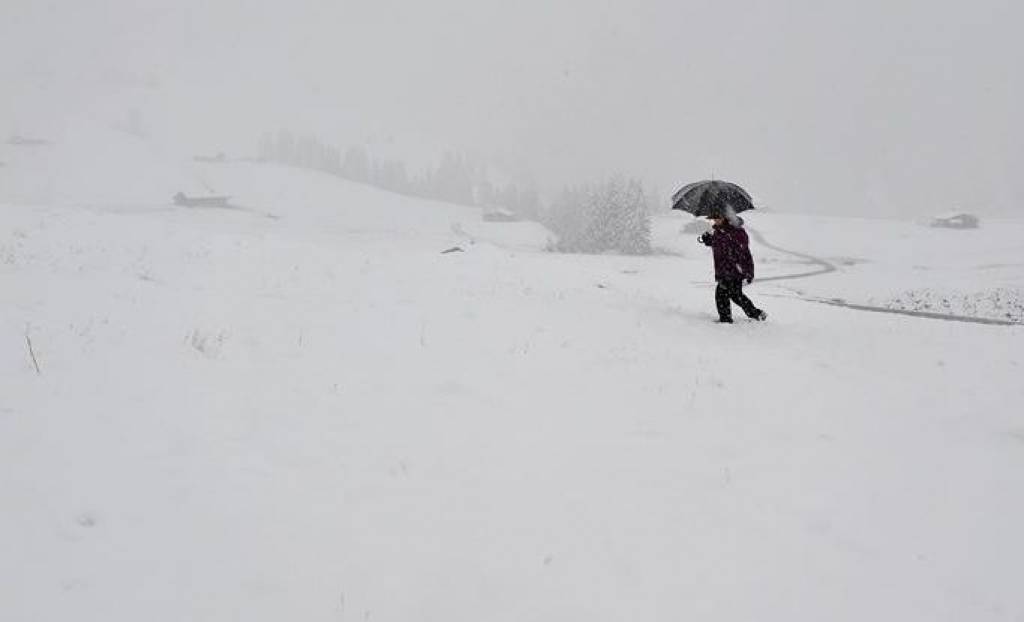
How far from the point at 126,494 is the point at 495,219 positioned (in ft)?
338

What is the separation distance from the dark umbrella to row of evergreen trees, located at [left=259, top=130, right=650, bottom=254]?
5686cm

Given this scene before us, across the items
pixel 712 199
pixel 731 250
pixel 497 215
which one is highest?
pixel 497 215

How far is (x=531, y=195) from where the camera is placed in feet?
404

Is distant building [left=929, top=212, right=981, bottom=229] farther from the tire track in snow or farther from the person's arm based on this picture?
the person's arm

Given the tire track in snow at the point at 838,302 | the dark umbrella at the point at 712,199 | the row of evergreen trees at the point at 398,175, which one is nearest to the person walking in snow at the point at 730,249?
the dark umbrella at the point at 712,199

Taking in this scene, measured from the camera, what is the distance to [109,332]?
791 centimetres

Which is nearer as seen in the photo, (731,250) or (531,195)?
(731,250)

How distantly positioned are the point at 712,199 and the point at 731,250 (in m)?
1.21

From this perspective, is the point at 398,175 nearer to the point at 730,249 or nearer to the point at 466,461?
the point at 730,249

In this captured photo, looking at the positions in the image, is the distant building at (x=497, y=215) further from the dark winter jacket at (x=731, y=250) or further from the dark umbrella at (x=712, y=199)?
the dark winter jacket at (x=731, y=250)

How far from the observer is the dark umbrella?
14.2 meters

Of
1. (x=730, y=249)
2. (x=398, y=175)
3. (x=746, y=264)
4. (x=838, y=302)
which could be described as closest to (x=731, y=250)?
(x=730, y=249)

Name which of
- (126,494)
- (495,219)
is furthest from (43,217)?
(495,219)

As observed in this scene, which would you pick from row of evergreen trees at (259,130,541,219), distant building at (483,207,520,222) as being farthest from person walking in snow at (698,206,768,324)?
row of evergreen trees at (259,130,541,219)
